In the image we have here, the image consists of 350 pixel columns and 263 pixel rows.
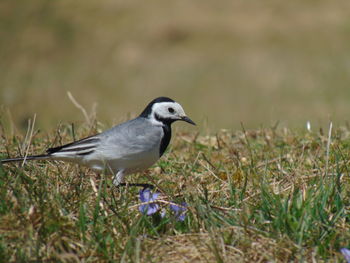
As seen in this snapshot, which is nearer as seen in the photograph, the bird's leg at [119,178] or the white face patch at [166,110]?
the bird's leg at [119,178]

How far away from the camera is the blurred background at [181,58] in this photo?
1639cm

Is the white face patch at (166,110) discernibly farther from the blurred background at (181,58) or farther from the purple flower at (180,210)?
the blurred background at (181,58)

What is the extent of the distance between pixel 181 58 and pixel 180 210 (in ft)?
53.1

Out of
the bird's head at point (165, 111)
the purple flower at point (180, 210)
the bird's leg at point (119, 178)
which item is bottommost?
the bird's leg at point (119, 178)

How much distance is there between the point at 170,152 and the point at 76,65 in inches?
629

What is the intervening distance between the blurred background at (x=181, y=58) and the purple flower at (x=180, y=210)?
1097cm

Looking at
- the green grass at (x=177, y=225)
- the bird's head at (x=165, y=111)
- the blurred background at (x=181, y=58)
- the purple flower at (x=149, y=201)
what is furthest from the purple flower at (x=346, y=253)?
A: the blurred background at (x=181, y=58)

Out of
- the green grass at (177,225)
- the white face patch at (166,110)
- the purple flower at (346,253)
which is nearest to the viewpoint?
the purple flower at (346,253)

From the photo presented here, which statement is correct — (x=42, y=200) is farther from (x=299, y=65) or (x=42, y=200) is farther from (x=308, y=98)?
(x=299, y=65)

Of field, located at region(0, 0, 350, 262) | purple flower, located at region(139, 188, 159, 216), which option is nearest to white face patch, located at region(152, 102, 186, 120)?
field, located at region(0, 0, 350, 262)

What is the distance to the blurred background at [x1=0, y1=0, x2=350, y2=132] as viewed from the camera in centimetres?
1639

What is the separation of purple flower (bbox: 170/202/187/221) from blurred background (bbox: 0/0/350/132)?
11.0 meters

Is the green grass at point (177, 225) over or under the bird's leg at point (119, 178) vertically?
over

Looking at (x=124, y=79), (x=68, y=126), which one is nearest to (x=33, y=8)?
(x=124, y=79)
